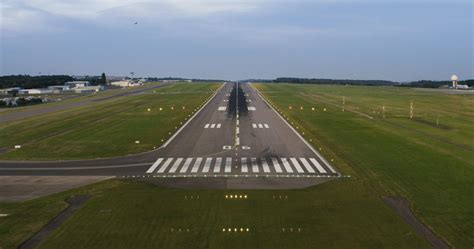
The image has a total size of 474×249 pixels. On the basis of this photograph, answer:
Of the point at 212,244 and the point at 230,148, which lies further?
the point at 230,148

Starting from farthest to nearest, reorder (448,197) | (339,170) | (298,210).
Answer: (339,170) < (448,197) < (298,210)

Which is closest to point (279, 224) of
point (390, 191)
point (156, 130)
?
point (390, 191)

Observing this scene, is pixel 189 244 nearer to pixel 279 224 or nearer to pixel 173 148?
pixel 279 224

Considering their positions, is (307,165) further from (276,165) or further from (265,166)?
(265,166)

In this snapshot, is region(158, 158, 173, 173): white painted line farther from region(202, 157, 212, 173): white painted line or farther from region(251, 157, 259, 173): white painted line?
region(251, 157, 259, 173): white painted line

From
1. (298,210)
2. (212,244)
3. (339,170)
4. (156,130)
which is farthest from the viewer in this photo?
(156,130)

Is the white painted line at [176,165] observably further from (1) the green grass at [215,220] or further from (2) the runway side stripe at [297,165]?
(2) the runway side stripe at [297,165]

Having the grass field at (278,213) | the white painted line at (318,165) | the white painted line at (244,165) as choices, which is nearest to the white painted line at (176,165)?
the grass field at (278,213)
